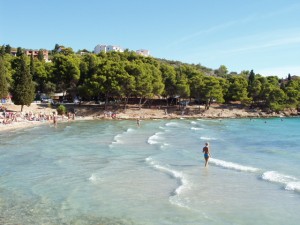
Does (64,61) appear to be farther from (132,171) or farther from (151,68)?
(132,171)

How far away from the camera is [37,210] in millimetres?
14555

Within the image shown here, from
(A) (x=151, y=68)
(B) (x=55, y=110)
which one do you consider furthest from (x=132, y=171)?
(A) (x=151, y=68)

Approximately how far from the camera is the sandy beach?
2505 inches

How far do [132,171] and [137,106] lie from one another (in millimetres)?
57818

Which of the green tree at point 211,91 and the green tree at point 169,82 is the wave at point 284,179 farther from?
the green tree at point 169,82

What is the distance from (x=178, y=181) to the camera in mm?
19703

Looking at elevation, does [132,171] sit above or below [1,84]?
below

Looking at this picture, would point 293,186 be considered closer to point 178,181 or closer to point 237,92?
point 178,181

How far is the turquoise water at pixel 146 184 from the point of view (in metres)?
14.2

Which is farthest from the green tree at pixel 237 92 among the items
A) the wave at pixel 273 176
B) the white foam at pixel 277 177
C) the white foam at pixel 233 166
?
the white foam at pixel 277 177

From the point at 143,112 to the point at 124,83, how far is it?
7.55 metres

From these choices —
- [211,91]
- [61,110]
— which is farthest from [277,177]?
[211,91]

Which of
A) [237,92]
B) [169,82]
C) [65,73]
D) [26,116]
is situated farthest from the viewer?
[237,92]

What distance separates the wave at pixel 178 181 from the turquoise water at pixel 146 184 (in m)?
0.04
